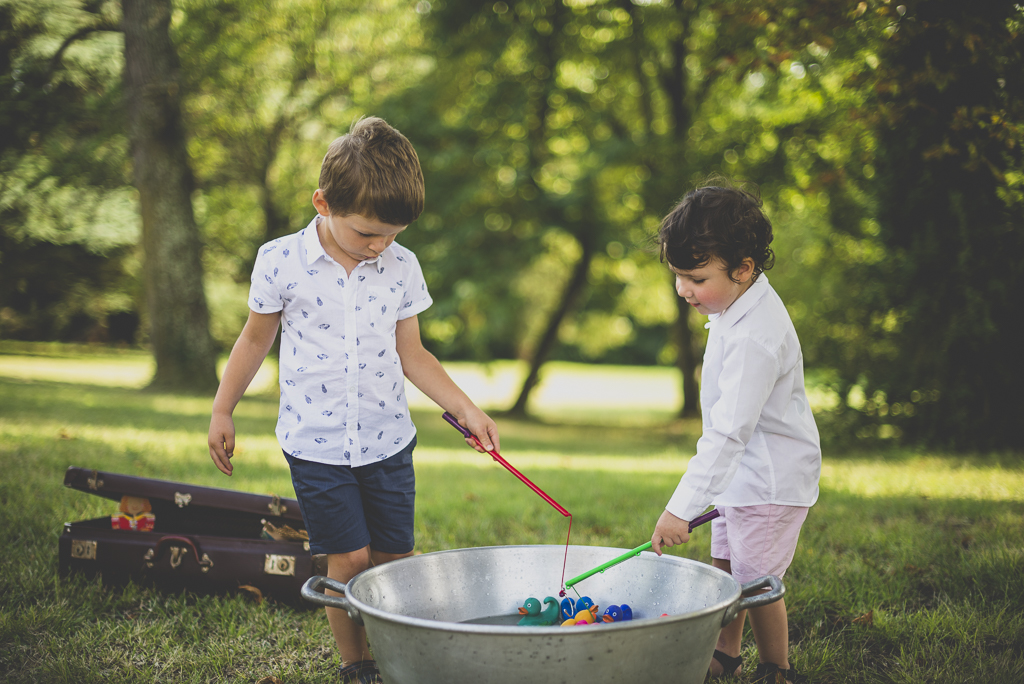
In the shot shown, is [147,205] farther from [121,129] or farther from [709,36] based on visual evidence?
[709,36]

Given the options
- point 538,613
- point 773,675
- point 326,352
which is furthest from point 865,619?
point 326,352

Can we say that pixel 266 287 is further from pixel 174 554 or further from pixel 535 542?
pixel 535 542

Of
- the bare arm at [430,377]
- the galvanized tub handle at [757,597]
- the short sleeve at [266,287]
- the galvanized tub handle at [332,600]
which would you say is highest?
the short sleeve at [266,287]

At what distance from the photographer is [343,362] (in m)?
2.00

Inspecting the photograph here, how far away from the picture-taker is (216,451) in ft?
6.58

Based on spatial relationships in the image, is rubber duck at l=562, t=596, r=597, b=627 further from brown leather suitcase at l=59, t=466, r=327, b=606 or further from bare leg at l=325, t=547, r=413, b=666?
brown leather suitcase at l=59, t=466, r=327, b=606

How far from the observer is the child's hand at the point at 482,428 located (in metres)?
2.09

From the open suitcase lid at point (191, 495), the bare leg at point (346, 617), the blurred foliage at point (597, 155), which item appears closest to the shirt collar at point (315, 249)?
the bare leg at point (346, 617)

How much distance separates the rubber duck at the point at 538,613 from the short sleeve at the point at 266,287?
1.05m

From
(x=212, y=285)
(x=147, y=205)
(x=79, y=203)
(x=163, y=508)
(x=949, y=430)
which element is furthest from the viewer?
(x=212, y=285)

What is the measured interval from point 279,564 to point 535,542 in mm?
1143

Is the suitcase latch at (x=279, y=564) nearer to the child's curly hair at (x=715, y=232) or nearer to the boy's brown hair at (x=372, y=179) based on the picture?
the boy's brown hair at (x=372, y=179)

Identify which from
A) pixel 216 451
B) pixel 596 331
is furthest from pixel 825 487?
pixel 596 331

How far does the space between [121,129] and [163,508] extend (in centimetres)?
825
